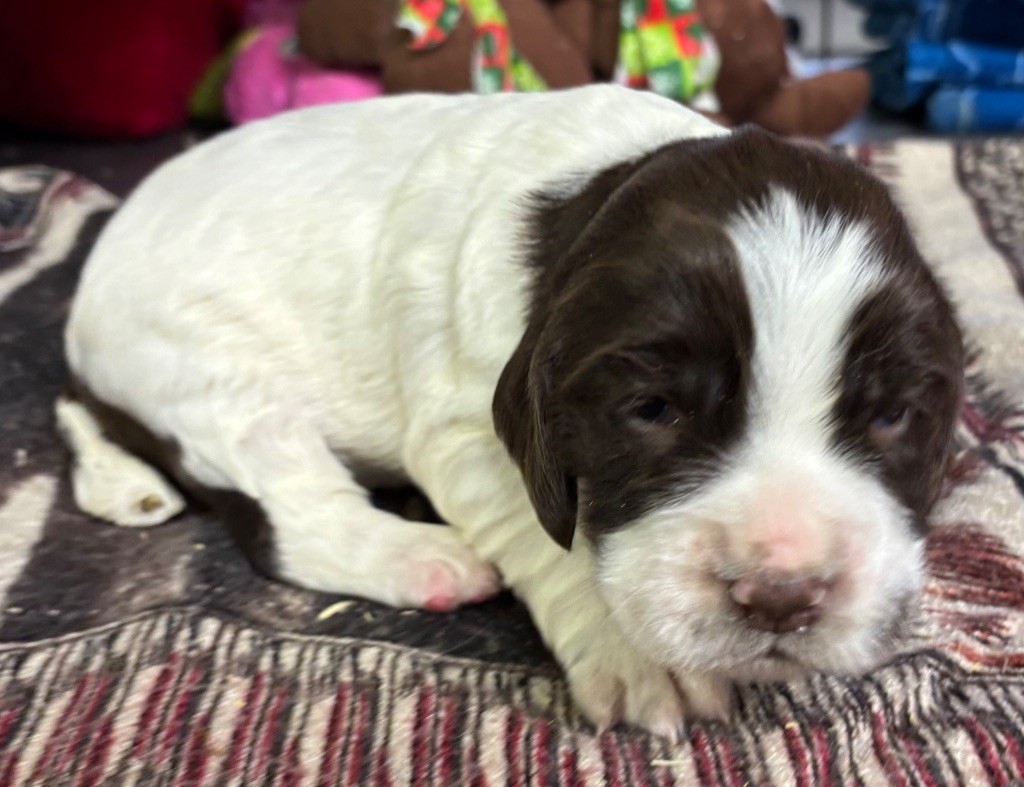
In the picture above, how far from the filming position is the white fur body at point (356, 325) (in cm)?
189

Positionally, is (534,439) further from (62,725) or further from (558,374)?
(62,725)

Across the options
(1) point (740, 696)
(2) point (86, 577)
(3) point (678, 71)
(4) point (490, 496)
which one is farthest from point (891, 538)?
(3) point (678, 71)

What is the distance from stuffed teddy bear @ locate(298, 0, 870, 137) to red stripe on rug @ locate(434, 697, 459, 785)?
268 centimetres

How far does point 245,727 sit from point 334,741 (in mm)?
158

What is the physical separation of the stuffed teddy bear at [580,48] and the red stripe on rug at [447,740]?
2.68m

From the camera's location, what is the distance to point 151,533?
7.34 feet

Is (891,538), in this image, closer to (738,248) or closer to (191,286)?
(738,248)

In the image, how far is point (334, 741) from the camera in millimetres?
1622

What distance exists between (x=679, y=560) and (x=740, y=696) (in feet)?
1.41

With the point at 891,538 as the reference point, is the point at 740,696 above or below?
below

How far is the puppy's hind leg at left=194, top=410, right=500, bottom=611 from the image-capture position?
193 cm

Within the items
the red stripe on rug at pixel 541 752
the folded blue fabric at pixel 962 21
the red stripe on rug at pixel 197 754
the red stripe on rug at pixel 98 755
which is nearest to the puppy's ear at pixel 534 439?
the red stripe on rug at pixel 541 752

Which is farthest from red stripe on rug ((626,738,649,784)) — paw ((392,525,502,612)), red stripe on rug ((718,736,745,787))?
paw ((392,525,502,612))

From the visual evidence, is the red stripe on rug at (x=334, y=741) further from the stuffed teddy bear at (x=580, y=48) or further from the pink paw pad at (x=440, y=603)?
the stuffed teddy bear at (x=580, y=48)
